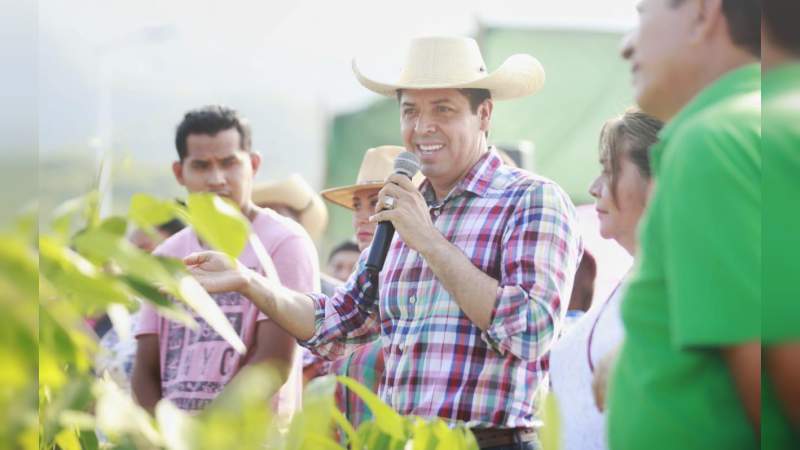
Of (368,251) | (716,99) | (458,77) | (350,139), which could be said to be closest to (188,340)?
(368,251)

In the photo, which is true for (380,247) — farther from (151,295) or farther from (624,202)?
(151,295)

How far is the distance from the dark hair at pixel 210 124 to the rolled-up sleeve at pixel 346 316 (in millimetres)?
1188

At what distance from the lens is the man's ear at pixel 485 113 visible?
3.23 metres

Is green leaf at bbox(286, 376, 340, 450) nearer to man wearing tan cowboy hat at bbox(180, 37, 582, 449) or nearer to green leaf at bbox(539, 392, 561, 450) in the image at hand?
green leaf at bbox(539, 392, 561, 450)

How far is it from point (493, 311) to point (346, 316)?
0.52m

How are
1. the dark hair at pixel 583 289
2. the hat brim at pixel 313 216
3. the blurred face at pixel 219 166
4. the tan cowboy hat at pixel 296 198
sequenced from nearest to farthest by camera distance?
the blurred face at pixel 219 166, the dark hair at pixel 583 289, the tan cowboy hat at pixel 296 198, the hat brim at pixel 313 216

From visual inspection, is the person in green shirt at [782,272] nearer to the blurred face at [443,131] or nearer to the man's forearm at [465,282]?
the man's forearm at [465,282]

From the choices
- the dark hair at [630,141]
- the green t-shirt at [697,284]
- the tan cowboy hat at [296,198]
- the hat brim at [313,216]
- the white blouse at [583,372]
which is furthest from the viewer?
→ the hat brim at [313,216]

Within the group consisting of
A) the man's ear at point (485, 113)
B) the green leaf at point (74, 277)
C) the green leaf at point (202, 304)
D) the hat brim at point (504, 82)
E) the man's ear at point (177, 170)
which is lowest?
the green leaf at point (202, 304)

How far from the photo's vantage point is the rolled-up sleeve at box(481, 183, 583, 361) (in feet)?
8.63

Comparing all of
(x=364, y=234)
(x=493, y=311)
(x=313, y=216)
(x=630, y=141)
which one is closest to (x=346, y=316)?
(x=493, y=311)

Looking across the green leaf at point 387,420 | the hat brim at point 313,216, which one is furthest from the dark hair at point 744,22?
the hat brim at point 313,216

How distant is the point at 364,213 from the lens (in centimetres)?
425

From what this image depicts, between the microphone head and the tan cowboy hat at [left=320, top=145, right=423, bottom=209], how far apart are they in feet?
3.97
